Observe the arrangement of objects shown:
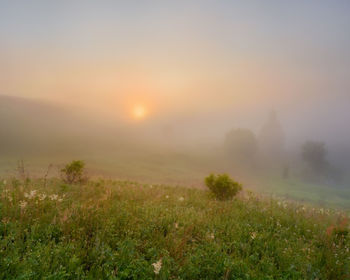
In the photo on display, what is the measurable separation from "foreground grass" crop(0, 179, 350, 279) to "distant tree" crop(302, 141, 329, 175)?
77.0 metres

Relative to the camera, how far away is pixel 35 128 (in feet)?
184

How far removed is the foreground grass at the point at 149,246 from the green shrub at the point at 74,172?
4644 millimetres

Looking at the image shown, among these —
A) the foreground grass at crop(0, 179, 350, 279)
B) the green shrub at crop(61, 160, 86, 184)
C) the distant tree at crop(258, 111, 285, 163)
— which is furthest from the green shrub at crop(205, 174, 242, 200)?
the distant tree at crop(258, 111, 285, 163)

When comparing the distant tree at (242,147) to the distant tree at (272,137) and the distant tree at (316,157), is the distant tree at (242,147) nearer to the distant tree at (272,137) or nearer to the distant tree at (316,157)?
the distant tree at (316,157)

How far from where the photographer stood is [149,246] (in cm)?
434

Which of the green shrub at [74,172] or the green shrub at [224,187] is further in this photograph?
the green shrub at [74,172]

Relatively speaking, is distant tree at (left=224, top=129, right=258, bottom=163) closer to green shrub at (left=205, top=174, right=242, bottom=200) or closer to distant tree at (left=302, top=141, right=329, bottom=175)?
distant tree at (left=302, top=141, right=329, bottom=175)

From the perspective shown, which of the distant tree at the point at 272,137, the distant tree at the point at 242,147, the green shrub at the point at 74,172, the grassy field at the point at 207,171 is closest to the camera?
the green shrub at the point at 74,172

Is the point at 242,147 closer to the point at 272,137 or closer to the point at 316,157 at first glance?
the point at 316,157

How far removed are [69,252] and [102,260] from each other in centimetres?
62

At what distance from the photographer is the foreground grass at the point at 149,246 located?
3.40m

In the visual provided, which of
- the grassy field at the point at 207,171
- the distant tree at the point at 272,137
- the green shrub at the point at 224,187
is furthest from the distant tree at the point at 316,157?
the green shrub at the point at 224,187

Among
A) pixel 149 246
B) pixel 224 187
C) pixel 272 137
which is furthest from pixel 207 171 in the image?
pixel 272 137

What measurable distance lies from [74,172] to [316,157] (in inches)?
3151
